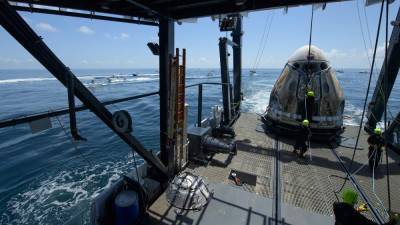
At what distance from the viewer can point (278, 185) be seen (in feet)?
19.9

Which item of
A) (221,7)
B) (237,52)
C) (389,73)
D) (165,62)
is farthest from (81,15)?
(389,73)

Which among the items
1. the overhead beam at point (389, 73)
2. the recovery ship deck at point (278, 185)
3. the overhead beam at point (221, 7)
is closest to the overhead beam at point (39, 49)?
the overhead beam at point (221, 7)

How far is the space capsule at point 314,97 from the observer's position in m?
9.35

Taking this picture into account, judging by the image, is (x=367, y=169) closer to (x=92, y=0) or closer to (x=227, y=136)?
(x=227, y=136)

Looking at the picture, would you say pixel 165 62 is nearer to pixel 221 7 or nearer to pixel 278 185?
pixel 221 7

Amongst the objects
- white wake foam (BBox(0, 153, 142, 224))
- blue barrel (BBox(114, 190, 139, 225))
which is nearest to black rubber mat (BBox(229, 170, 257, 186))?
blue barrel (BBox(114, 190, 139, 225))

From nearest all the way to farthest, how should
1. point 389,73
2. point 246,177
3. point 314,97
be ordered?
point 246,177, point 389,73, point 314,97

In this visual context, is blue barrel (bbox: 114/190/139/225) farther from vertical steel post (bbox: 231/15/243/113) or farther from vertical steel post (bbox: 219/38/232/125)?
vertical steel post (bbox: 231/15/243/113)

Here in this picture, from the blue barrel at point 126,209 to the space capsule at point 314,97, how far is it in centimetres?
777

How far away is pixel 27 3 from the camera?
3404mm

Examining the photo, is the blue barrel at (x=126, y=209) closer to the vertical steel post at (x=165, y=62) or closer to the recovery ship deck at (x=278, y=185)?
the recovery ship deck at (x=278, y=185)

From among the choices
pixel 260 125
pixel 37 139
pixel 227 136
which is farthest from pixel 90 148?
pixel 260 125

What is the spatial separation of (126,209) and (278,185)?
4.13 meters

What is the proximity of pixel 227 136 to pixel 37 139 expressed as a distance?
1412 centimetres
